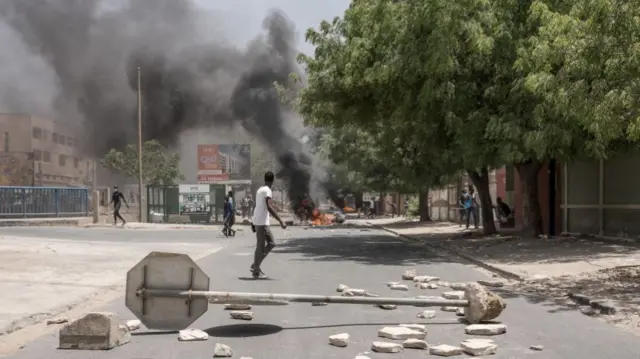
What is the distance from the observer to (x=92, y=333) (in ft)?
19.2

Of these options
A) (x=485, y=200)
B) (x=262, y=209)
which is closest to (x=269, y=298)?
(x=262, y=209)

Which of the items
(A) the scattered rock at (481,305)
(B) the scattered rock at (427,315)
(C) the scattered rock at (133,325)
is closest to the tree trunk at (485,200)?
(B) the scattered rock at (427,315)

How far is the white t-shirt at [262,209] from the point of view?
10.9 metres

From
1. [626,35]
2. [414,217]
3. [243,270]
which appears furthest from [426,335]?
[414,217]

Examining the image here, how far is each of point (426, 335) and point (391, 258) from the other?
28.3ft

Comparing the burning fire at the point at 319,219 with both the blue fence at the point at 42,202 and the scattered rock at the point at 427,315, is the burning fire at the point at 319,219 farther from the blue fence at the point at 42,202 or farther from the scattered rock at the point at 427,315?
the scattered rock at the point at 427,315

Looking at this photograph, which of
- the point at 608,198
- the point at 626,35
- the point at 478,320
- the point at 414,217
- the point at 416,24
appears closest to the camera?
the point at 478,320

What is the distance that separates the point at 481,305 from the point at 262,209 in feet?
16.4

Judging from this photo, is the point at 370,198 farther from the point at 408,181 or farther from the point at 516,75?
the point at 516,75

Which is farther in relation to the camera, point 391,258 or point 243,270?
point 391,258

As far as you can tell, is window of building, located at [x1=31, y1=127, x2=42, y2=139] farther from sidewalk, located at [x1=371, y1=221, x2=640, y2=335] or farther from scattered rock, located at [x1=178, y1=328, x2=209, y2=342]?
scattered rock, located at [x1=178, y1=328, x2=209, y2=342]

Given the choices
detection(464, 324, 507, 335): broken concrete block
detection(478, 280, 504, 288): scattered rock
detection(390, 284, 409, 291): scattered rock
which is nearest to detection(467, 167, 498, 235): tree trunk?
detection(478, 280, 504, 288): scattered rock

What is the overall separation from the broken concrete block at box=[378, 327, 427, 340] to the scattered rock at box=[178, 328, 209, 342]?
1.62m

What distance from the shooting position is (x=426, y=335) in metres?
6.39
